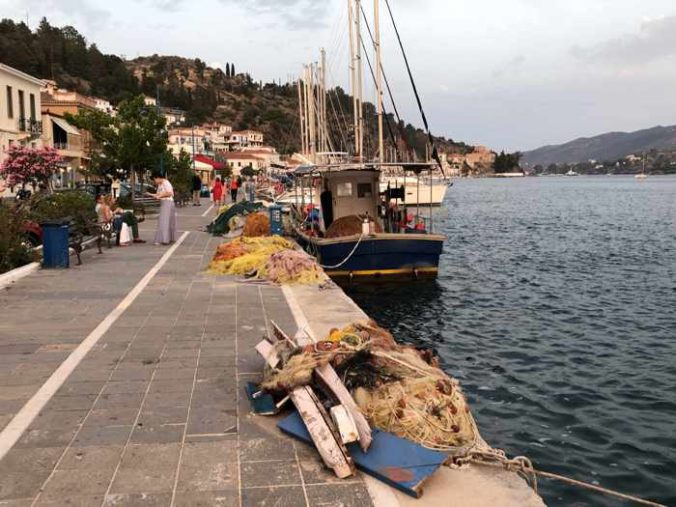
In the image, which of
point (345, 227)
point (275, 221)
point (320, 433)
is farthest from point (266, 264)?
point (275, 221)

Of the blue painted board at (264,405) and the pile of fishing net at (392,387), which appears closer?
the pile of fishing net at (392,387)

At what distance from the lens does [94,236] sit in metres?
17.2

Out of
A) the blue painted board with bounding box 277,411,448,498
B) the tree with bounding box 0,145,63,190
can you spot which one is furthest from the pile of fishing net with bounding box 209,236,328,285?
the tree with bounding box 0,145,63,190

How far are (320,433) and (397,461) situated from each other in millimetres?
560

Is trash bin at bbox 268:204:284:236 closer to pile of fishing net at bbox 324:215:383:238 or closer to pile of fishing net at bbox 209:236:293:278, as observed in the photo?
pile of fishing net at bbox 324:215:383:238

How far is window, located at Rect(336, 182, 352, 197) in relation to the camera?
64.0 ft

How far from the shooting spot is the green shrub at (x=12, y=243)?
1203 centimetres

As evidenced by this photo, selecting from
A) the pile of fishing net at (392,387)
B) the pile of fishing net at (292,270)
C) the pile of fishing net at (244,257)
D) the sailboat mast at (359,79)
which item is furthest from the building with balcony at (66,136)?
the pile of fishing net at (392,387)

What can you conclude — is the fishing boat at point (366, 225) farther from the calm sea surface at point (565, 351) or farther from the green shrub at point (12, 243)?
the green shrub at point (12, 243)

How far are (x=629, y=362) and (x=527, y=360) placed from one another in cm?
167

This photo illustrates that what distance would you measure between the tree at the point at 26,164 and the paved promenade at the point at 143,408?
9.33 metres

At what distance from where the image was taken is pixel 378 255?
17156mm

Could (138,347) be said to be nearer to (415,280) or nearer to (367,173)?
(415,280)

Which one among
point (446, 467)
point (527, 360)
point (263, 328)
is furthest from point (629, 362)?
point (446, 467)
